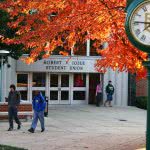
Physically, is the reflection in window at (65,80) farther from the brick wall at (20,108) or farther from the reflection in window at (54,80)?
the brick wall at (20,108)

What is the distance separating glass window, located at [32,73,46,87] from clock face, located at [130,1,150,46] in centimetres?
2713

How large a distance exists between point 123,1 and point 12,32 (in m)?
13.0

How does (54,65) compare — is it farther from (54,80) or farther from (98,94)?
(98,94)

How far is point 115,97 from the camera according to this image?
34406 mm

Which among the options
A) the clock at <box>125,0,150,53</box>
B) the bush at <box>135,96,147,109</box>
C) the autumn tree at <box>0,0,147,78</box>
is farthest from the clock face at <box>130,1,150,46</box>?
the bush at <box>135,96,147,109</box>

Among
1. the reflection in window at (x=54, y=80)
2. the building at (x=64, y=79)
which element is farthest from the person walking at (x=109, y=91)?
the reflection in window at (x=54, y=80)

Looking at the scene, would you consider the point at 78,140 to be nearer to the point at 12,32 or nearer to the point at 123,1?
the point at 123,1

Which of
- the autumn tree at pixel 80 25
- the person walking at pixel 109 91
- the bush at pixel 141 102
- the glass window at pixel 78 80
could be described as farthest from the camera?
the glass window at pixel 78 80

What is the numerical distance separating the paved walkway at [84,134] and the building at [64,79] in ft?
23.0

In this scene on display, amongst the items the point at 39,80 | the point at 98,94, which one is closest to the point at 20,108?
the point at 98,94

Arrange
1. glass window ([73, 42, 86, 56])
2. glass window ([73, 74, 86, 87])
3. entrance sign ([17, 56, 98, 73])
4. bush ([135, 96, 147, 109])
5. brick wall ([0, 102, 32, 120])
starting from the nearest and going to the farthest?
glass window ([73, 42, 86, 56])
brick wall ([0, 102, 32, 120])
bush ([135, 96, 147, 109])
entrance sign ([17, 56, 98, 73])
glass window ([73, 74, 86, 87])

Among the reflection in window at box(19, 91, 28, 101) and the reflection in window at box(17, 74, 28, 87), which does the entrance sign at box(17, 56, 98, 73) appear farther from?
the reflection in window at box(19, 91, 28, 101)

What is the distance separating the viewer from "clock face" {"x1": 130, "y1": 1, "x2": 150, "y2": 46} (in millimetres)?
6656

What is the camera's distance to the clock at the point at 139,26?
262 inches
